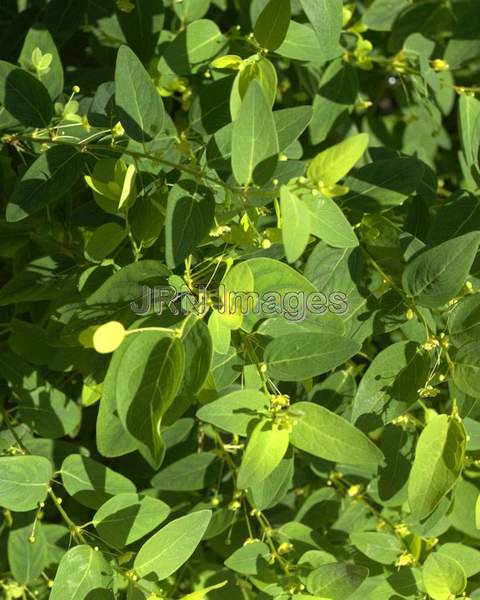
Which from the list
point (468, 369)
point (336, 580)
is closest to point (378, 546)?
point (336, 580)

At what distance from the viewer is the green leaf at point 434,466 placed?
1.15 m

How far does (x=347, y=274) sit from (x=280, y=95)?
80cm

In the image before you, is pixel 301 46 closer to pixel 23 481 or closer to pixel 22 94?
pixel 22 94

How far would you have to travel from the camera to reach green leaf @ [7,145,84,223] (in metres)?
1.25

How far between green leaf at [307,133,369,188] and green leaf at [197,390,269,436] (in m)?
0.33

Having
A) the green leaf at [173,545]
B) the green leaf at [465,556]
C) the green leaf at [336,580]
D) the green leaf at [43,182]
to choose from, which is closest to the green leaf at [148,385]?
the green leaf at [173,545]

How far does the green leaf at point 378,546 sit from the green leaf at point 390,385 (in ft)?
1.14

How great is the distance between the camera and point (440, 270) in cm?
118

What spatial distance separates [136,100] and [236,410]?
0.51 metres

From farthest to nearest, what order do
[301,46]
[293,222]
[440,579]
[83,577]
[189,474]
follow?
[189,474]
[301,46]
[440,579]
[83,577]
[293,222]

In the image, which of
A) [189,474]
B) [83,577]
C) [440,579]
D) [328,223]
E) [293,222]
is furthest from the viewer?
[189,474]

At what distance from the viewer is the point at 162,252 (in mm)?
1363

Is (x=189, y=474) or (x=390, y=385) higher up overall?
(x=390, y=385)

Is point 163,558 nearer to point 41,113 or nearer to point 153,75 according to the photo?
point 41,113
